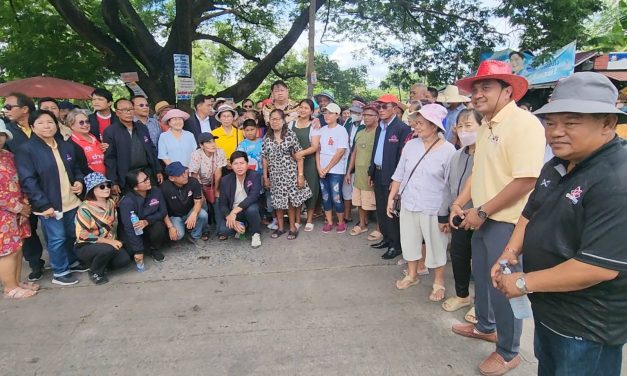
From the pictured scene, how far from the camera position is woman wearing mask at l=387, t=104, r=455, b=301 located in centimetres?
322

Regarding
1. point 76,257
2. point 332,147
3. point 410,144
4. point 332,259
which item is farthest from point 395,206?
point 76,257

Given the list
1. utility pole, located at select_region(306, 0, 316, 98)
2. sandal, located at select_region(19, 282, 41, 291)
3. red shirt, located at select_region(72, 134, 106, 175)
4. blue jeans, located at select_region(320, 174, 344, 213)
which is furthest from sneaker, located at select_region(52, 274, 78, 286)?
Result: utility pole, located at select_region(306, 0, 316, 98)

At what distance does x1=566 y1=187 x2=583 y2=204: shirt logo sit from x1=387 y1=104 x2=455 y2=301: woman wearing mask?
1800 millimetres

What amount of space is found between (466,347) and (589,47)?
492 inches

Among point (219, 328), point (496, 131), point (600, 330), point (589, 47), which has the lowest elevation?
point (219, 328)

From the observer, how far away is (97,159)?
4410mm

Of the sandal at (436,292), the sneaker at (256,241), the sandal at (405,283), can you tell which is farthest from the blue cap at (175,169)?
the sandal at (436,292)

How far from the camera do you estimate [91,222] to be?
3.89 metres

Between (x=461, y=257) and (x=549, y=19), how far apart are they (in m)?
→ 7.48

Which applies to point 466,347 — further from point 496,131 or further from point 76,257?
point 76,257

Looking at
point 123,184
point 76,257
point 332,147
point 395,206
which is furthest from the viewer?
point 332,147

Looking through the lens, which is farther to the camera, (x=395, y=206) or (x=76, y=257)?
(x=76, y=257)

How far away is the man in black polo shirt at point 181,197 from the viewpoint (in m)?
4.58

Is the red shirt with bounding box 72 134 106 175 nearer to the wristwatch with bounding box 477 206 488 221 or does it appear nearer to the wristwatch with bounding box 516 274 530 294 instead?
the wristwatch with bounding box 477 206 488 221
